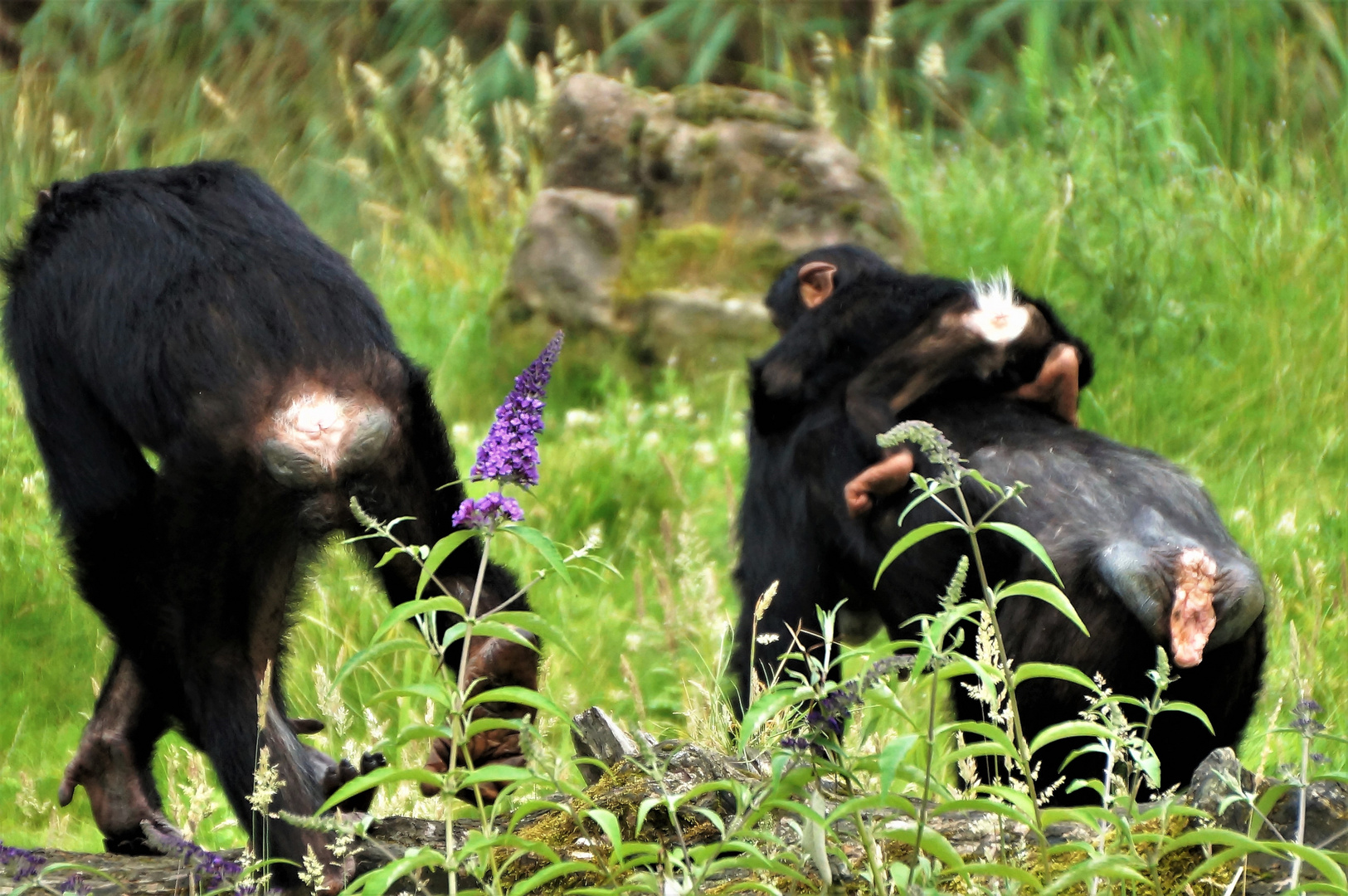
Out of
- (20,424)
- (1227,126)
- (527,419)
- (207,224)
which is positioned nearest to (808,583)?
(207,224)

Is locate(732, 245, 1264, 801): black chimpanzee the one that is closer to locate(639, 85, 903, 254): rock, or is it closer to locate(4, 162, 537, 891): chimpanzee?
locate(4, 162, 537, 891): chimpanzee

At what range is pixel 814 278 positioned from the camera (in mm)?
4328

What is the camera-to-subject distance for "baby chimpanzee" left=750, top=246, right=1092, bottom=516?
3783mm

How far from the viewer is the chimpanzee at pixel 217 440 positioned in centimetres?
287

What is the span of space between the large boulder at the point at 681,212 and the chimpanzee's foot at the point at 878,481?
9.27 ft

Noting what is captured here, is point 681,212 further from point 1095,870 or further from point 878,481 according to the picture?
point 1095,870

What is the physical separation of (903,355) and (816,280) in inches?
23.0

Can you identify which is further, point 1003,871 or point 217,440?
point 217,440

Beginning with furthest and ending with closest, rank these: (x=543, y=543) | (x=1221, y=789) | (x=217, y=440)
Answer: (x=217, y=440), (x=1221, y=789), (x=543, y=543)

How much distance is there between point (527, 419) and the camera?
2.05 metres

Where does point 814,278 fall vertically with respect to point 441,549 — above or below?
below

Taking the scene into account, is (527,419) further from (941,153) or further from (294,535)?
(941,153)

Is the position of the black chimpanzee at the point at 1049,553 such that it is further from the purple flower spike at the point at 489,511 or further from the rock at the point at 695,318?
the rock at the point at 695,318

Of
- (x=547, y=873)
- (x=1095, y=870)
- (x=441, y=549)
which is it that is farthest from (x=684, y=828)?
(x=1095, y=870)
